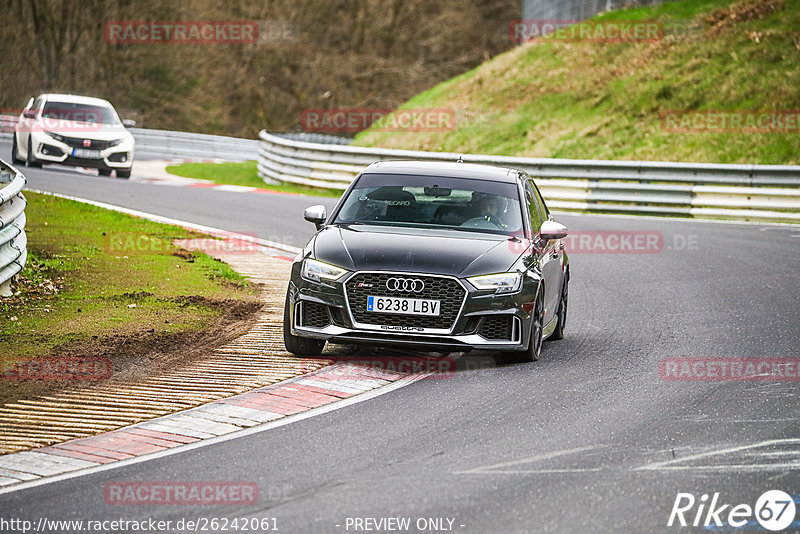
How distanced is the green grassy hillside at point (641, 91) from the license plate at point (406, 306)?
68.2 feet

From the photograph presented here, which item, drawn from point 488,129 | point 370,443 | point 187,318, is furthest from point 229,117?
point 370,443

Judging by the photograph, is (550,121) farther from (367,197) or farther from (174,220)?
(367,197)

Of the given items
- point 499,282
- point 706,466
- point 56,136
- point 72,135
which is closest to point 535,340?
point 499,282

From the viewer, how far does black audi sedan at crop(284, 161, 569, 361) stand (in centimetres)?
939

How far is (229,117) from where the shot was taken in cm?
5994

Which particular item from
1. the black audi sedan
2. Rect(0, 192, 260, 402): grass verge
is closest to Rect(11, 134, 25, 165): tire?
Rect(0, 192, 260, 402): grass verge

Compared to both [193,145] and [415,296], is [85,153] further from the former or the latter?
[415,296]

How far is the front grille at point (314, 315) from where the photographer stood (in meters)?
9.55

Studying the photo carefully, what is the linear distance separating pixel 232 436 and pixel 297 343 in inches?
97.3

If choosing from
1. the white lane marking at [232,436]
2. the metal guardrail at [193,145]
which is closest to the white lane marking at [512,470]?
the white lane marking at [232,436]

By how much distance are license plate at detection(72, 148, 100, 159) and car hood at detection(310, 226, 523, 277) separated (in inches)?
775

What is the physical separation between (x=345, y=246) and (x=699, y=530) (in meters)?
4.67

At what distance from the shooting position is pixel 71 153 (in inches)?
1125

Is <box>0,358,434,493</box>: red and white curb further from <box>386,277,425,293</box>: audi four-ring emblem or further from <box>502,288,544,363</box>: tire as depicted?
<box>502,288,544,363</box>: tire
